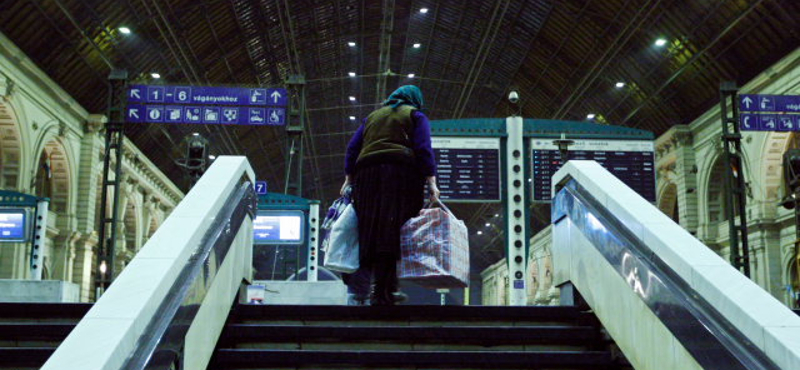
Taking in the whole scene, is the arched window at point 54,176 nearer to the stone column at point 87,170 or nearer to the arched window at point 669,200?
the stone column at point 87,170

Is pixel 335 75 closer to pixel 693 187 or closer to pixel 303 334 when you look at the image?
pixel 693 187

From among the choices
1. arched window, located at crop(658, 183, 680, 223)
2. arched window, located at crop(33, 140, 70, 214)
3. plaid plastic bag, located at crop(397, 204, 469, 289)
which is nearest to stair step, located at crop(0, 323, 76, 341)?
plaid plastic bag, located at crop(397, 204, 469, 289)

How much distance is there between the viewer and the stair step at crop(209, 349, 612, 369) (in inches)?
175

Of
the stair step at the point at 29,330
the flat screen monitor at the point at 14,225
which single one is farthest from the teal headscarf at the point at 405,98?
the flat screen monitor at the point at 14,225

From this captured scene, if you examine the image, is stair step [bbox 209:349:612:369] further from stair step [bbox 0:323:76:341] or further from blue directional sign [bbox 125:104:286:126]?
blue directional sign [bbox 125:104:286:126]

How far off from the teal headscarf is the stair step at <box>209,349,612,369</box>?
1.90 metres

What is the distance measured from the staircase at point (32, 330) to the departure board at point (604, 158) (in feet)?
24.0

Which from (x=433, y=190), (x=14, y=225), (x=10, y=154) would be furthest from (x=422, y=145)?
(x=10, y=154)

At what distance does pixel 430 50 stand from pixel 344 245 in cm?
2666

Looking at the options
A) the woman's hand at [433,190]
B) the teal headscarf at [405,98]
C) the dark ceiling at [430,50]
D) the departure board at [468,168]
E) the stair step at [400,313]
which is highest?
the dark ceiling at [430,50]

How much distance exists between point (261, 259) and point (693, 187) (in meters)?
17.6

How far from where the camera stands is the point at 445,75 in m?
33.6

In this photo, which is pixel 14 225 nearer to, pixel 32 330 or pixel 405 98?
pixel 405 98

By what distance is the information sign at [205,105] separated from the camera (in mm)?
15875
